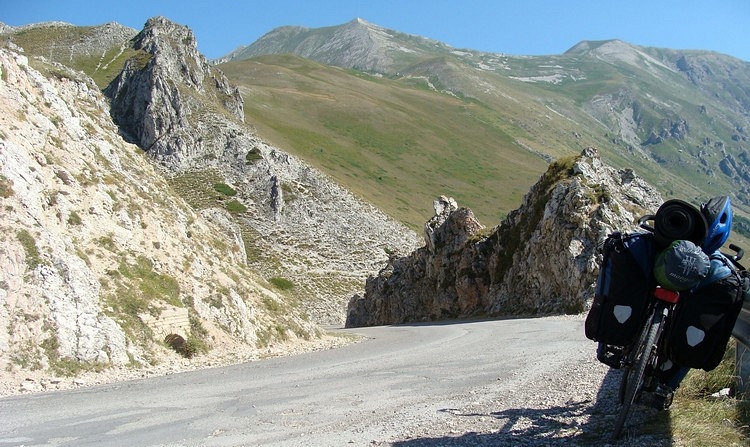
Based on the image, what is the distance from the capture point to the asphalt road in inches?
248

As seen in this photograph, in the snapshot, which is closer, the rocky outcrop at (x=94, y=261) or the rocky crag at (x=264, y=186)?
the rocky outcrop at (x=94, y=261)

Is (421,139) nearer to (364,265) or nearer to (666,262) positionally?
(364,265)

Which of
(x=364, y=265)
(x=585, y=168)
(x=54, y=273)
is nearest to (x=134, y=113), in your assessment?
(x=364, y=265)

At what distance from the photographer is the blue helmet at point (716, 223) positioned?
5.82 metres

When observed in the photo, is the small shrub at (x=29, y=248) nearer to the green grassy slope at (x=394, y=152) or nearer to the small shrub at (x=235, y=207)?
the small shrub at (x=235, y=207)

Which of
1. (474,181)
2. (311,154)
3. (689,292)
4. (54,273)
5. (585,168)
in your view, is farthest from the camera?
(474,181)

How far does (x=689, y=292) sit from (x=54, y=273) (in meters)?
13.6

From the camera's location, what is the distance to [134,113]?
6744cm

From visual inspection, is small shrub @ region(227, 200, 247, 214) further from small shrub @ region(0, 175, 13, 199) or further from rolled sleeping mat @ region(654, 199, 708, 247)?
rolled sleeping mat @ region(654, 199, 708, 247)

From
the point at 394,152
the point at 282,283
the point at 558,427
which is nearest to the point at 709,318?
the point at 558,427

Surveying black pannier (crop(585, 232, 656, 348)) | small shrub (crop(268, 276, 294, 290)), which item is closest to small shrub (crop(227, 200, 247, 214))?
small shrub (crop(268, 276, 294, 290))

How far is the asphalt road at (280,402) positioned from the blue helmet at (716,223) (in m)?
3.63

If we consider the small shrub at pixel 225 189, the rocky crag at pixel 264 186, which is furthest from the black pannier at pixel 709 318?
the small shrub at pixel 225 189

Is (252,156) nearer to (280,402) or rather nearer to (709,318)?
(280,402)
